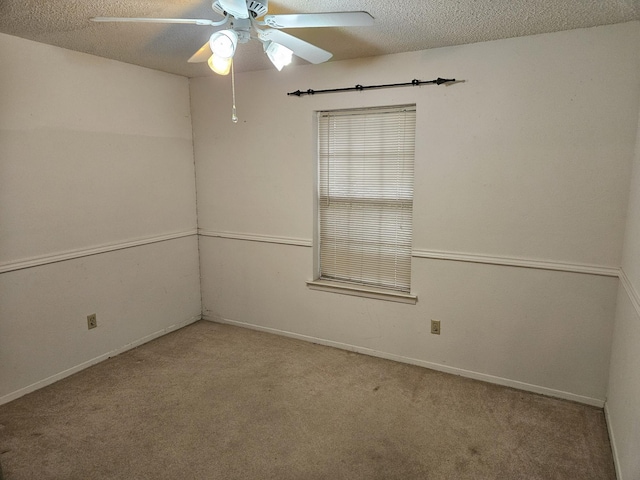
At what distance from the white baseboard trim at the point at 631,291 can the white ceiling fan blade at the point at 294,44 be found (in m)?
1.87

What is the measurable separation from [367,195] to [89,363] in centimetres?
244

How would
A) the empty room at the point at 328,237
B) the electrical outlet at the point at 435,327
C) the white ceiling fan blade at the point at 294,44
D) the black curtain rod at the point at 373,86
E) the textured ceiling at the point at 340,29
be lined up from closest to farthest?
the white ceiling fan blade at the point at 294,44, the textured ceiling at the point at 340,29, the empty room at the point at 328,237, the black curtain rod at the point at 373,86, the electrical outlet at the point at 435,327

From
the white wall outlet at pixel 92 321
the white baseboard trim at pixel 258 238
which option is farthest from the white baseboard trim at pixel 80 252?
the white wall outlet at pixel 92 321

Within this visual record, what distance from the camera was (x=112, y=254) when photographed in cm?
317

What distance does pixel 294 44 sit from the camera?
1966 mm

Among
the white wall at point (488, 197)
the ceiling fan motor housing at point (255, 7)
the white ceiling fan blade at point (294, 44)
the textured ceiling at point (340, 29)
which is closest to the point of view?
the ceiling fan motor housing at point (255, 7)

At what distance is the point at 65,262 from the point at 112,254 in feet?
1.17

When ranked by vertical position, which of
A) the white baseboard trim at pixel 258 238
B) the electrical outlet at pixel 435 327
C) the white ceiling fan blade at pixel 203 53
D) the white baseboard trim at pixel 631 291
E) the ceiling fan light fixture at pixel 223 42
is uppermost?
the white ceiling fan blade at pixel 203 53

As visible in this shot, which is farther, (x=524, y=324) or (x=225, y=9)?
(x=524, y=324)

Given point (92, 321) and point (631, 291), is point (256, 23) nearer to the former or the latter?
point (631, 291)

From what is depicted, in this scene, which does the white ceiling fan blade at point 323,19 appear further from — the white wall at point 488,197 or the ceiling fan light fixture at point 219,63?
the white wall at point 488,197

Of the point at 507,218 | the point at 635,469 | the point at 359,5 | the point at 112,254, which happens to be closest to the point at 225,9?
the point at 359,5

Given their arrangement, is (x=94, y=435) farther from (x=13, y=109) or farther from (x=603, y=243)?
(x=603, y=243)

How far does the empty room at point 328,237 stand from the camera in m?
2.11
